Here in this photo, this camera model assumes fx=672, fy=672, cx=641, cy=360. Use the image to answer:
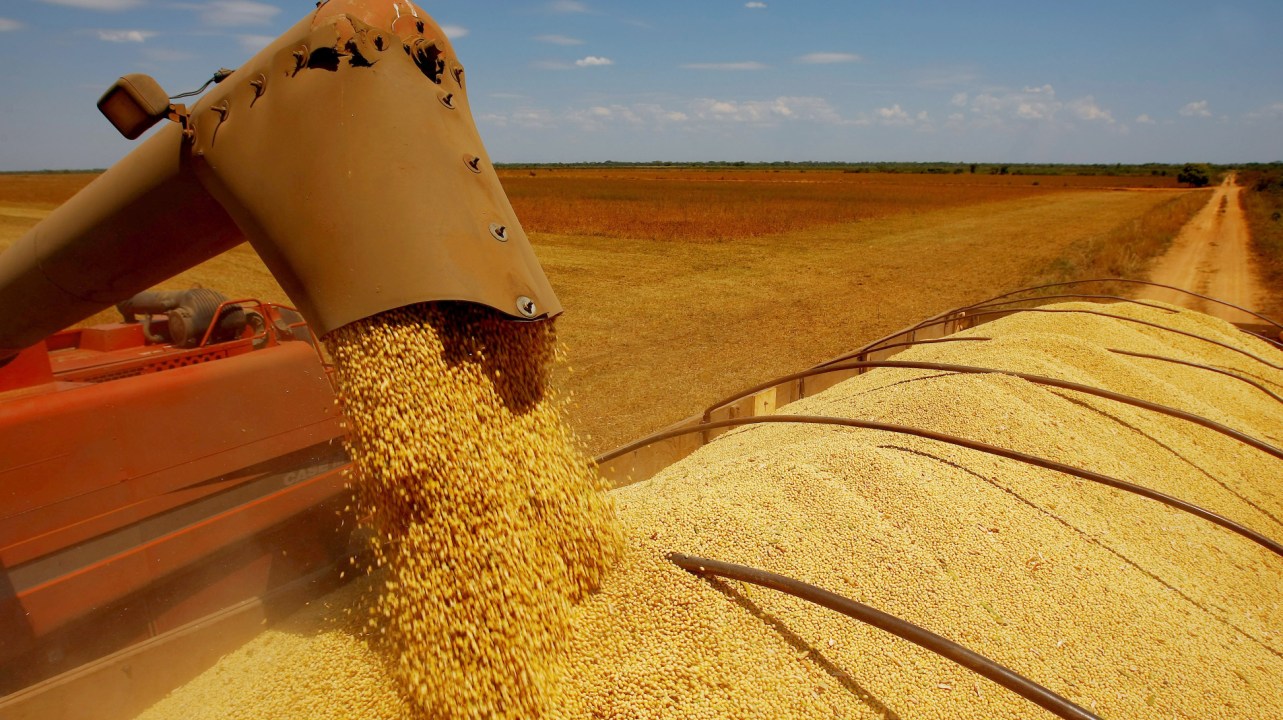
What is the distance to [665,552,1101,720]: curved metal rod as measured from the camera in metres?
1.71

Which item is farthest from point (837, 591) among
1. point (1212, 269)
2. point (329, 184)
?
point (1212, 269)

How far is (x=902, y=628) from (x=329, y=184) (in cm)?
209

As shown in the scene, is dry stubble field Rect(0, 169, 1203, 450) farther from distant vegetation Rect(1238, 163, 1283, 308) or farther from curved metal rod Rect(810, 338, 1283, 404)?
distant vegetation Rect(1238, 163, 1283, 308)

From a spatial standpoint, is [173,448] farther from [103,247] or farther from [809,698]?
[809,698]

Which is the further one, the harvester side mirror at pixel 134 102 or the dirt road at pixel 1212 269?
the dirt road at pixel 1212 269

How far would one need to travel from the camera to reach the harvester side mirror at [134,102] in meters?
2.14

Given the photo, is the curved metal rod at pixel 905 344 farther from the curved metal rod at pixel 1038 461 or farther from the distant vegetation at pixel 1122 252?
Answer: the distant vegetation at pixel 1122 252

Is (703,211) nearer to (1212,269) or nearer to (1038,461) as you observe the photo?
(1212,269)

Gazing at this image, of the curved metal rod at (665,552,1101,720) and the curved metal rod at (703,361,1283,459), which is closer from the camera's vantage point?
the curved metal rod at (665,552,1101,720)

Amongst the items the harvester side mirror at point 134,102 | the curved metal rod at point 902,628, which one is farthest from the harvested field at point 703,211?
the harvester side mirror at point 134,102

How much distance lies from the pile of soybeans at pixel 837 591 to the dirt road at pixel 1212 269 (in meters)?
11.1

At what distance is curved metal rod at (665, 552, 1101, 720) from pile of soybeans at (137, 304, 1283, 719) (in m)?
0.09

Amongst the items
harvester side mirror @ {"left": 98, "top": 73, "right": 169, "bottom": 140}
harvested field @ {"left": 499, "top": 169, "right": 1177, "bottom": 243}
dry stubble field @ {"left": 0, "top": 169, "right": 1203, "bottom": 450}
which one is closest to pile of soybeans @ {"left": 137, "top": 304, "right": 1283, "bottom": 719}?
harvester side mirror @ {"left": 98, "top": 73, "right": 169, "bottom": 140}

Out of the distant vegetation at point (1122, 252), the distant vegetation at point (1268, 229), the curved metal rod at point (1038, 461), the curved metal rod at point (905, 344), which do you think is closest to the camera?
the curved metal rod at point (1038, 461)
